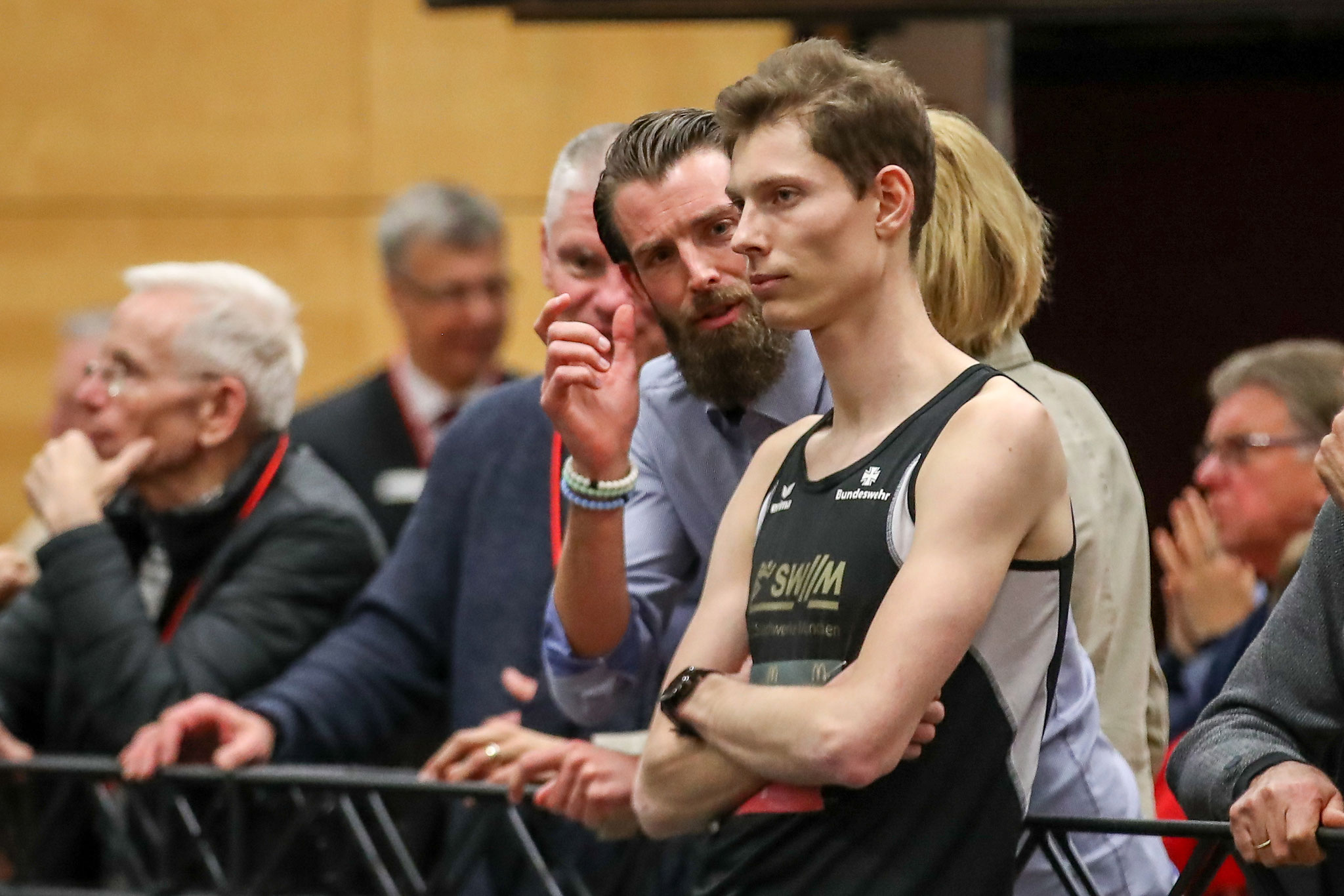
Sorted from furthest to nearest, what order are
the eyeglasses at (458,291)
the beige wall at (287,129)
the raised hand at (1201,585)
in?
1. the beige wall at (287,129)
2. the eyeglasses at (458,291)
3. the raised hand at (1201,585)

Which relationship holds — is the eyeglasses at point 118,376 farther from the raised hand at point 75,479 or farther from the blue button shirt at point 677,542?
the blue button shirt at point 677,542

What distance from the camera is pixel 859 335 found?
183 centimetres

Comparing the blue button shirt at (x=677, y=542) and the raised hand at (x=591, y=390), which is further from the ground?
the raised hand at (x=591, y=390)

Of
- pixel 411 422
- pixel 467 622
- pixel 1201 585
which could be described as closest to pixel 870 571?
pixel 467 622

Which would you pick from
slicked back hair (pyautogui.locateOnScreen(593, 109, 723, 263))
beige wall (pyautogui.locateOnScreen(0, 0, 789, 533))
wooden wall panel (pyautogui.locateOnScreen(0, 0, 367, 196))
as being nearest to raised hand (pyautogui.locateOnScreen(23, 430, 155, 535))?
slicked back hair (pyautogui.locateOnScreen(593, 109, 723, 263))

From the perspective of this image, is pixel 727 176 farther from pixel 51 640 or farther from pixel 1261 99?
pixel 1261 99

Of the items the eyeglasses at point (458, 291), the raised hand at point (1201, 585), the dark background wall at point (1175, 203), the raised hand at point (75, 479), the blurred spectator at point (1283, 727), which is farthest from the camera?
the dark background wall at point (1175, 203)

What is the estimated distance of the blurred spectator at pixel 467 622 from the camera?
2.72 m

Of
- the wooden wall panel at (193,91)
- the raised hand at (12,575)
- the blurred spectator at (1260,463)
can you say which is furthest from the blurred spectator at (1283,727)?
the wooden wall panel at (193,91)

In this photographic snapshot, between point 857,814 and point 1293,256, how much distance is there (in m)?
4.27

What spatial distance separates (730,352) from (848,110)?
0.51 m

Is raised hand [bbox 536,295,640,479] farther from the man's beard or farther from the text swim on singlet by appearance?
the text swim on singlet

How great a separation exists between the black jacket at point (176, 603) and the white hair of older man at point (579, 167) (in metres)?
0.80

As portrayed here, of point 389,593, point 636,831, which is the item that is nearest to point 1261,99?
point 389,593
